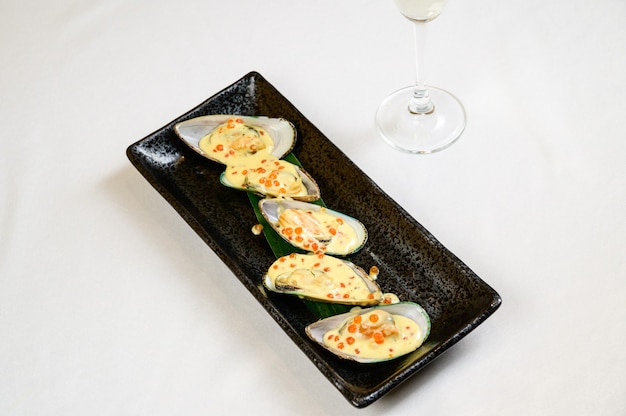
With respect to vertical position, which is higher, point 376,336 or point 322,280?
point 322,280

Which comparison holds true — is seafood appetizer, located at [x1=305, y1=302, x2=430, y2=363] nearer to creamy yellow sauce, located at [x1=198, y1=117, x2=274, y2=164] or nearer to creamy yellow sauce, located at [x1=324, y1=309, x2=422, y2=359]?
creamy yellow sauce, located at [x1=324, y1=309, x2=422, y2=359]

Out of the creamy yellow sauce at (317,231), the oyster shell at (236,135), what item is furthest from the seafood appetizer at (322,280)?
the oyster shell at (236,135)

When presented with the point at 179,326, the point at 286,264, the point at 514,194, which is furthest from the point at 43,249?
the point at 514,194

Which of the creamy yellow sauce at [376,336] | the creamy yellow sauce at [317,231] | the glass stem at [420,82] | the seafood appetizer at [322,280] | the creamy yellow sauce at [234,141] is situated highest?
the creamy yellow sauce at [234,141]

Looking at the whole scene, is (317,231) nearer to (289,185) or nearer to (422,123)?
Result: (289,185)

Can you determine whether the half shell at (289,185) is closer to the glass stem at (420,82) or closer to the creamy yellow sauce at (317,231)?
the creamy yellow sauce at (317,231)

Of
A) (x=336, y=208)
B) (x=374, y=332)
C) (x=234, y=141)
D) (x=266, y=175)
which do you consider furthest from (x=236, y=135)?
(x=374, y=332)

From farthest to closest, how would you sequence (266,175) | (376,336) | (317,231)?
(266,175) → (317,231) → (376,336)
